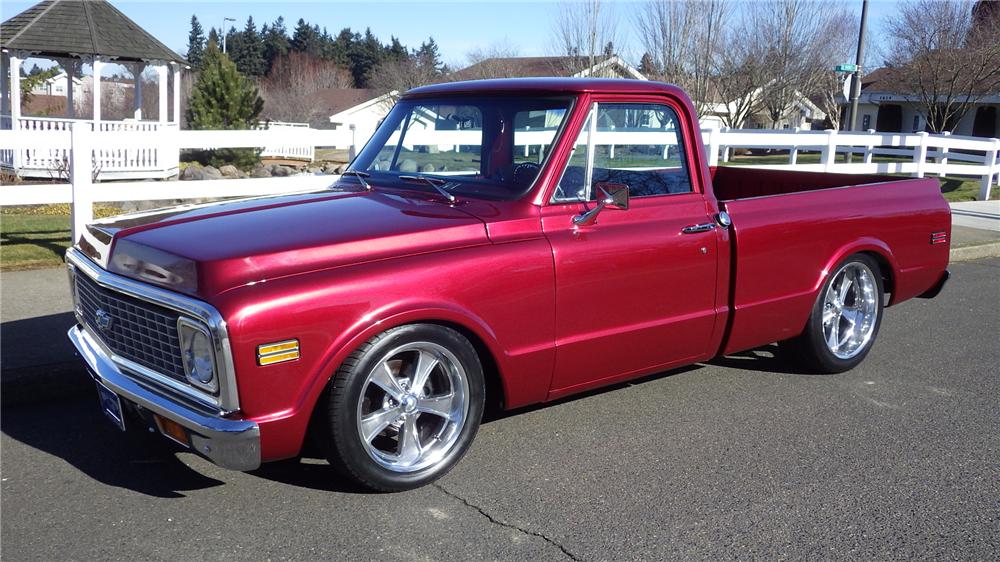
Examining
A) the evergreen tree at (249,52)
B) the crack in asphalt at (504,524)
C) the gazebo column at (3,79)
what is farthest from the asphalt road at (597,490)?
the evergreen tree at (249,52)

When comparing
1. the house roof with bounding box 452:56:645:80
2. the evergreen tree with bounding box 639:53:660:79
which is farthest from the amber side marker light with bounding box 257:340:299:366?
the evergreen tree with bounding box 639:53:660:79

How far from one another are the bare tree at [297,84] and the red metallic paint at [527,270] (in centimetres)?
4826

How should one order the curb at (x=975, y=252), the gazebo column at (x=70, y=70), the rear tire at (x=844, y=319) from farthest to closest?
1. the gazebo column at (x=70, y=70)
2. the curb at (x=975, y=252)
3. the rear tire at (x=844, y=319)

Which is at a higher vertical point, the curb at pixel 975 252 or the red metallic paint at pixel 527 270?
the red metallic paint at pixel 527 270

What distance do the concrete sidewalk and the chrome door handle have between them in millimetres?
3526

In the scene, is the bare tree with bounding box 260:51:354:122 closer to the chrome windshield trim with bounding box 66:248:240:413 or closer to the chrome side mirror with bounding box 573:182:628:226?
the chrome side mirror with bounding box 573:182:628:226

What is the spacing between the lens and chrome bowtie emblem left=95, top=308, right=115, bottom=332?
4051 mm

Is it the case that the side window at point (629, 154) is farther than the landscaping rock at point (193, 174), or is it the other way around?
the landscaping rock at point (193, 174)

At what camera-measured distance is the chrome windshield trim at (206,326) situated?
343 cm

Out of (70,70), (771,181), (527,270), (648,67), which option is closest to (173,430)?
(527,270)

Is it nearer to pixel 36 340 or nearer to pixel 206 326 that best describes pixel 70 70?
pixel 36 340

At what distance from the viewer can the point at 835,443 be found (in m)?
4.78

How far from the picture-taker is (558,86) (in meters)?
4.74

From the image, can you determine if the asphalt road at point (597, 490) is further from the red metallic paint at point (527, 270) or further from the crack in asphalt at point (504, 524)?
the red metallic paint at point (527, 270)
